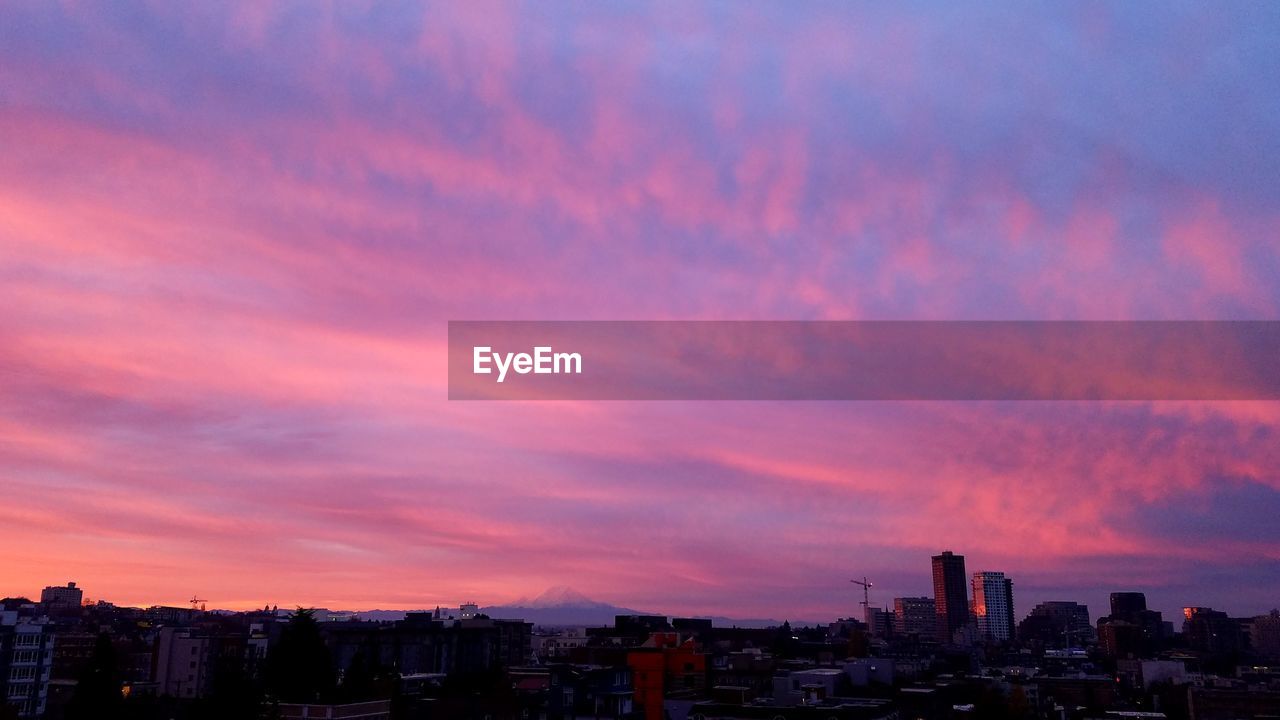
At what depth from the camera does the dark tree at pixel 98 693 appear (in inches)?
2104

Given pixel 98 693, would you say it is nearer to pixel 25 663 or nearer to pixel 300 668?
pixel 300 668

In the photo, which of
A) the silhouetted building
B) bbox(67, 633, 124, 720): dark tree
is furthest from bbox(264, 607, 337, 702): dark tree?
the silhouetted building

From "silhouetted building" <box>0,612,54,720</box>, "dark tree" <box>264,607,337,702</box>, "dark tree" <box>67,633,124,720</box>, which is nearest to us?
"dark tree" <box>67,633,124,720</box>

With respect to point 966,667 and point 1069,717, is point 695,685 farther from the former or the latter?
point 966,667

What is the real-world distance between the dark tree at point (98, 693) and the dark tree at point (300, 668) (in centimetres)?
851

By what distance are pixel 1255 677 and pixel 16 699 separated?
6557 inches

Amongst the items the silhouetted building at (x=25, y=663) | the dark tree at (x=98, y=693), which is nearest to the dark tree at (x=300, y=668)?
the dark tree at (x=98, y=693)

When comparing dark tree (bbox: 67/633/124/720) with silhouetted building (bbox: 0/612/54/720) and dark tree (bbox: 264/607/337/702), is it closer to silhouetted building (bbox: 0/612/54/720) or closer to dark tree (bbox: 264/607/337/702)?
dark tree (bbox: 264/607/337/702)

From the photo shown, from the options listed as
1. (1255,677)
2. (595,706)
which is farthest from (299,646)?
(1255,677)

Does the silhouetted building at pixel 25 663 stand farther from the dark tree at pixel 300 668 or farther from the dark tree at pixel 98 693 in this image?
the dark tree at pixel 98 693

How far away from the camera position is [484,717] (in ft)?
244

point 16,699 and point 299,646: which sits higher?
point 299,646

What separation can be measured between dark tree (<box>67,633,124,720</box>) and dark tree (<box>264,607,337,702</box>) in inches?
335

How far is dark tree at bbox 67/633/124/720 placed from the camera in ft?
175
